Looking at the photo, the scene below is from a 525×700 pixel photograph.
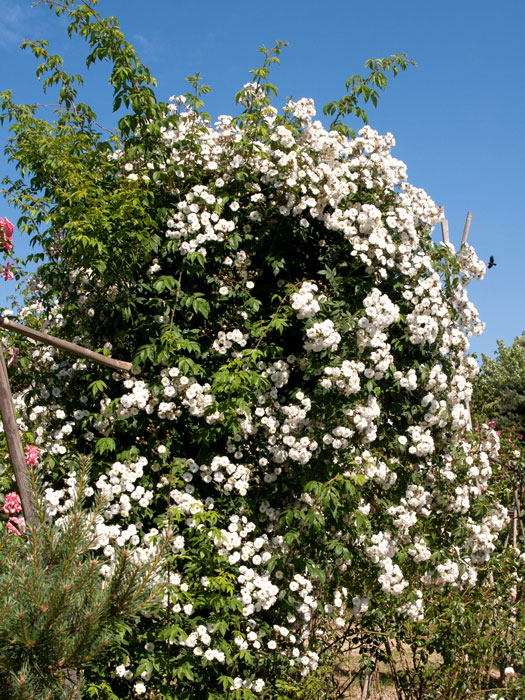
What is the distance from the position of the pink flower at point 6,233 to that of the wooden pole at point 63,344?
0.35 meters

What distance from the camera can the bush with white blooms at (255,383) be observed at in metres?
3.16

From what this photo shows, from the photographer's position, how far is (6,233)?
9.71 feet

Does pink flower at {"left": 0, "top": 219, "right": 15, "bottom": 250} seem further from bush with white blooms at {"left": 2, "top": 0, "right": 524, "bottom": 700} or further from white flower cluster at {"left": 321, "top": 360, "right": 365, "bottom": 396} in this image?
white flower cluster at {"left": 321, "top": 360, "right": 365, "bottom": 396}

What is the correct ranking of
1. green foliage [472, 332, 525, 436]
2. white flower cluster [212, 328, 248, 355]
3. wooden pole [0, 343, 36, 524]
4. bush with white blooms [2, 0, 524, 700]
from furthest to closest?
green foliage [472, 332, 525, 436]
white flower cluster [212, 328, 248, 355]
bush with white blooms [2, 0, 524, 700]
wooden pole [0, 343, 36, 524]

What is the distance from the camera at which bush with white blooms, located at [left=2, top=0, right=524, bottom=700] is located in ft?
10.4

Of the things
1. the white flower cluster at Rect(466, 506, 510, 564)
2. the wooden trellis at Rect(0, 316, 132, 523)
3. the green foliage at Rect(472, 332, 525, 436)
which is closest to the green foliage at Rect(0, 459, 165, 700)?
the wooden trellis at Rect(0, 316, 132, 523)

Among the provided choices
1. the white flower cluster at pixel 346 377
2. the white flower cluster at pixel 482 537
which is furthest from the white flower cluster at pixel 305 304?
the white flower cluster at pixel 482 537

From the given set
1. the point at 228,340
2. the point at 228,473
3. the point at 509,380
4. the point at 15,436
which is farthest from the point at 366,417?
the point at 509,380

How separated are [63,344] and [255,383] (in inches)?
39.1

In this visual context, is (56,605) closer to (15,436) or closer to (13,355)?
(15,436)

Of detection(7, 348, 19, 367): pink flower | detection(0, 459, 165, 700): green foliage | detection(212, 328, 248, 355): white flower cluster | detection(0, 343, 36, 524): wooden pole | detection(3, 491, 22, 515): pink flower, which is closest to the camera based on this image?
detection(0, 459, 165, 700): green foliage

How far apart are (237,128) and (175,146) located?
1.52 feet

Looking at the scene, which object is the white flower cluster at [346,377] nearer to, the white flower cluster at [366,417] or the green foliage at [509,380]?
the white flower cluster at [366,417]

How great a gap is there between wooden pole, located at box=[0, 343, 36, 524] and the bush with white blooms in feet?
1.87
